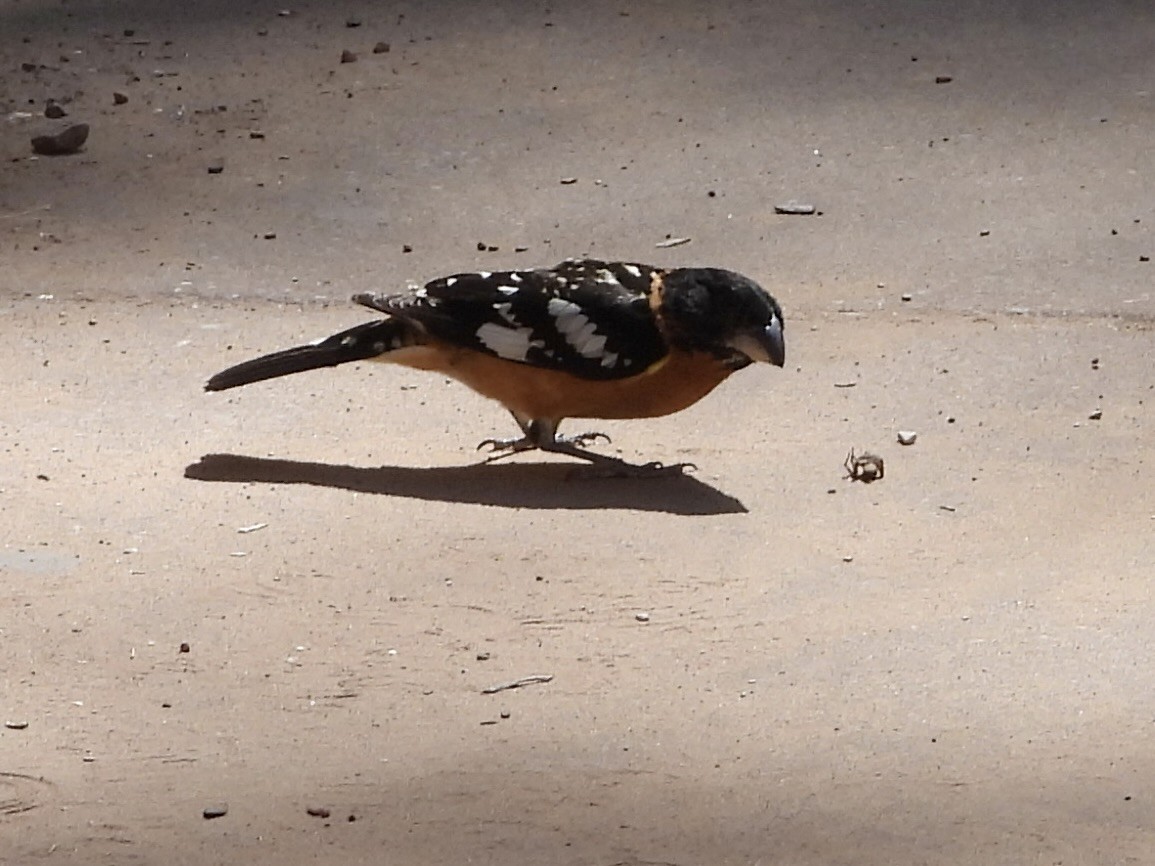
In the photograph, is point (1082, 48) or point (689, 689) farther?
point (1082, 48)

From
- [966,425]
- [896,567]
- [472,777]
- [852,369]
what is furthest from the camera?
[852,369]

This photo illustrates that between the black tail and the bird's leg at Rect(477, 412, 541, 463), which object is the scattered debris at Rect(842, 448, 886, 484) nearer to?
the bird's leg at Rect(477, 412, 541, 463)

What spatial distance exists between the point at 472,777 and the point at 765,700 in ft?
2.06

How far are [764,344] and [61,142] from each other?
393 cm

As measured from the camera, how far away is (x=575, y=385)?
501 centimetres

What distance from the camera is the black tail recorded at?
17.1 feet

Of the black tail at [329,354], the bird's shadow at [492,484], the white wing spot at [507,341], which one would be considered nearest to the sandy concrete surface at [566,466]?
the bird's shadow at [492,484]

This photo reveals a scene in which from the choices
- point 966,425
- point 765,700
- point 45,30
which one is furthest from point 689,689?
point 45,30

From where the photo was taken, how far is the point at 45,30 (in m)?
8.98

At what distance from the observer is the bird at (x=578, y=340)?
16.0 ft

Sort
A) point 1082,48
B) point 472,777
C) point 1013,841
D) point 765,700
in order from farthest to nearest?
point 1082,48, point 765,700, point 472,777, point 1013,841

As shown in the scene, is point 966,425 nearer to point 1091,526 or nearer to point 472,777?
point 1091,526

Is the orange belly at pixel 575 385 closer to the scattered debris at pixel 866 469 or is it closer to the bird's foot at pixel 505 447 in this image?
the bird's foot at pixel 505 447

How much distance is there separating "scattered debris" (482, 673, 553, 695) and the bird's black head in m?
1.19
